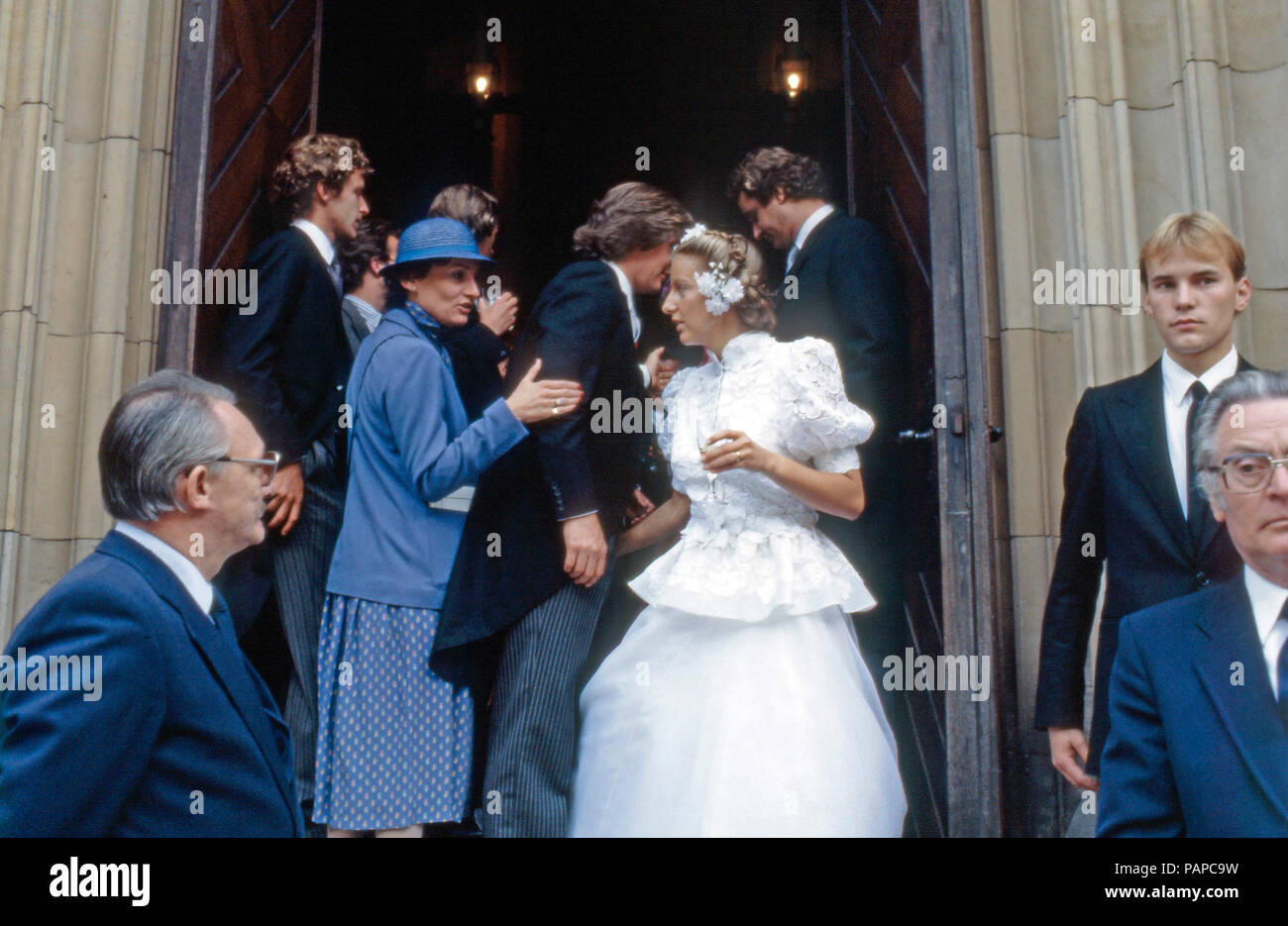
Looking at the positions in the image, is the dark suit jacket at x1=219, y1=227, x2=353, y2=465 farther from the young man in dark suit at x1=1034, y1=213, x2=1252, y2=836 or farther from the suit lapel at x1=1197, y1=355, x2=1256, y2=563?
the suit lapel at x1=1197, y1=355, x2=1256, y2=563

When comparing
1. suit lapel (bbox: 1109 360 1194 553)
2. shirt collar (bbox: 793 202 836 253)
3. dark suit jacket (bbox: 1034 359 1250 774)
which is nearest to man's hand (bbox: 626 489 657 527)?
shirt collar (bbox: 793 202 836 253)

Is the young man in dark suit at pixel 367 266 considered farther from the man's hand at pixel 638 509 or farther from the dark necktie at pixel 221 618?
the dark necktie at pixel 221 618

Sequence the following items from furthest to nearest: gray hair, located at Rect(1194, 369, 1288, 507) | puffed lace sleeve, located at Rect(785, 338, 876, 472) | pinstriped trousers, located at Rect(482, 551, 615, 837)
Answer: puffed lace sleeve, located at Rect(785, 338, 876, 472), pinstriped trousers, located at Rect(482, 551, 615, 837), gray hair, located at Rect(1194, 369, 1288, 507)

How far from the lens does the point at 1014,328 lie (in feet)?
14.6

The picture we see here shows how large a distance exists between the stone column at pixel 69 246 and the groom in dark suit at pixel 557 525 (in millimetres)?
1271

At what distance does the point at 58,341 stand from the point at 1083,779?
3401mm

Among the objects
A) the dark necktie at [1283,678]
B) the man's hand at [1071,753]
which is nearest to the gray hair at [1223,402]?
the dark necktie at [1283,678]

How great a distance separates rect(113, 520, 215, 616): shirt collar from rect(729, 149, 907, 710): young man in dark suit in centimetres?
245

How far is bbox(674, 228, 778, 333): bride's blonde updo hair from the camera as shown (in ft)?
14.2

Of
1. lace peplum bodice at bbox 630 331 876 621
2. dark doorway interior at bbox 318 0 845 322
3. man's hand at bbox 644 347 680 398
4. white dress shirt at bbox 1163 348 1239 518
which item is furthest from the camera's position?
dark doorway interior at bbox 318 0 845 322

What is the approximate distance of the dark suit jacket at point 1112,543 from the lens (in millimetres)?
3396

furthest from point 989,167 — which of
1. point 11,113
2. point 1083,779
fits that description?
point 11,113
